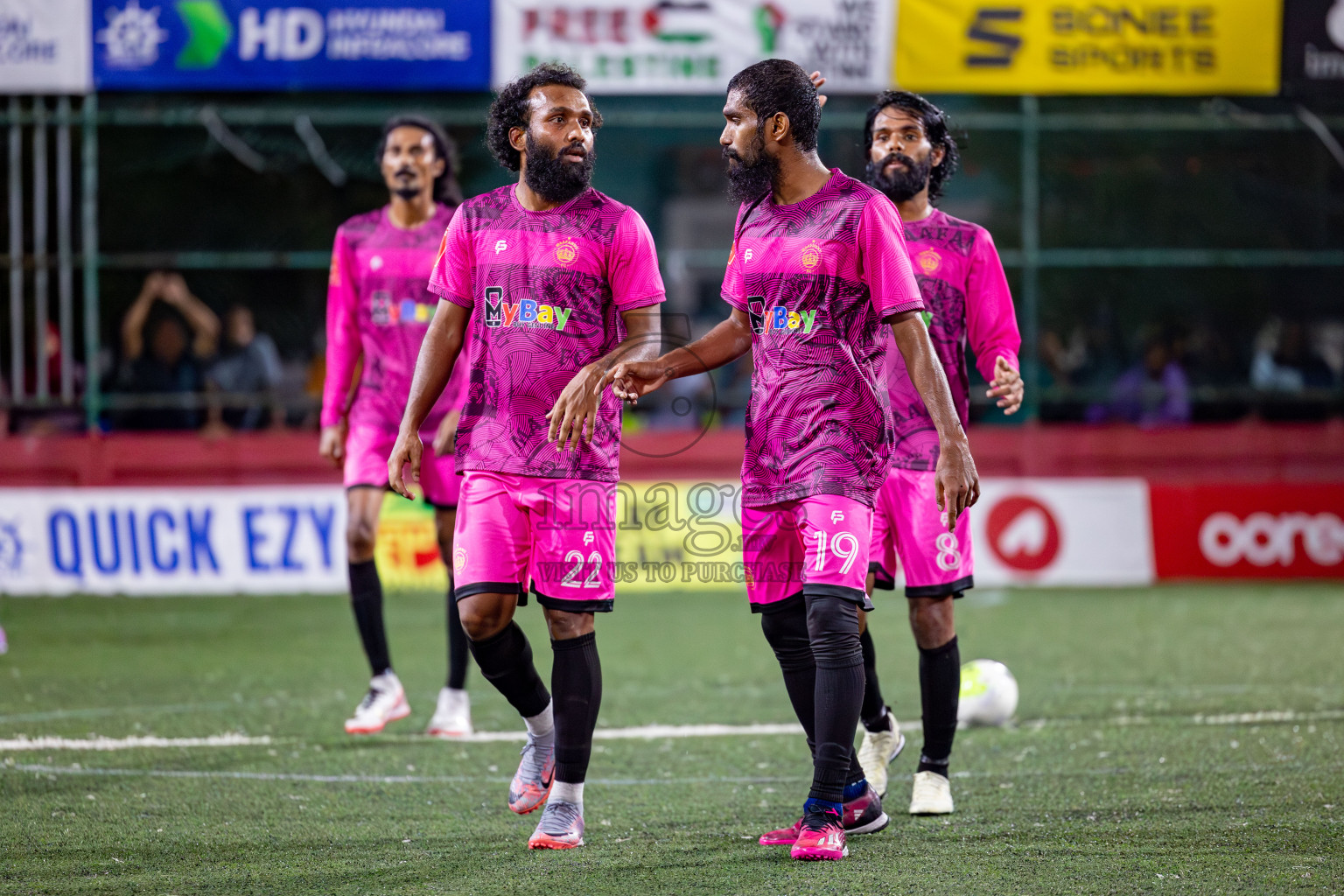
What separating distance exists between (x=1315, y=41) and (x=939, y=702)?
1057cm

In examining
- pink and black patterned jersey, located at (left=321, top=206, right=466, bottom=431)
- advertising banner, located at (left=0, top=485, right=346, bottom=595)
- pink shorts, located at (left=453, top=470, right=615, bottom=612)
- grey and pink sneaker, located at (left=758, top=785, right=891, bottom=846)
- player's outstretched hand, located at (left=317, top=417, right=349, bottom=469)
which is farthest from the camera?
advertising banner, located at (left=0, top=485, right=346, bottom=595)

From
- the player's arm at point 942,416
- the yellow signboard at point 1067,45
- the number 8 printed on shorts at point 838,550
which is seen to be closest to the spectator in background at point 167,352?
the yellow signboard at point 1067,45

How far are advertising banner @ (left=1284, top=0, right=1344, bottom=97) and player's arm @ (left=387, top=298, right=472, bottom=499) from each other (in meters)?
11.0

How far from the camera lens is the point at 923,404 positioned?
5320mm

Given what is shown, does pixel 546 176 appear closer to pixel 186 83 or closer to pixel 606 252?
pixel 606 252

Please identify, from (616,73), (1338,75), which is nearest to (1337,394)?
(1338,75)

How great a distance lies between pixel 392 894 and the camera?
414cm

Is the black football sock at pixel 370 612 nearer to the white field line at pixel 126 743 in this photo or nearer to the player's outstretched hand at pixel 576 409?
the white field line at pixel 126 743

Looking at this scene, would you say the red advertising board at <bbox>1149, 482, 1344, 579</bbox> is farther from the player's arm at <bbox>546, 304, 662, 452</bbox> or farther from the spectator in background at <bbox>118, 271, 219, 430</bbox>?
the player's arm at <bbox>546, 304, 662, 452</bbox>

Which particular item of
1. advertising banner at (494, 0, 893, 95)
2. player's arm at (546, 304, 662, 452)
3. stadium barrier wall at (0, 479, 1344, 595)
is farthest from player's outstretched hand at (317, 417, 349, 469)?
advertising banner at (494, 0, 893, 95)

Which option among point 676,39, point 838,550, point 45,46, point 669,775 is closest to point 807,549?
point 838,550

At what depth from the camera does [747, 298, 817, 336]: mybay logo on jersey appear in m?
4.69

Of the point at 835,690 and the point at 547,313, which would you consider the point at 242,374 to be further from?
the point at 835,690

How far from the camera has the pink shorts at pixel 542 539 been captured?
4762mm
